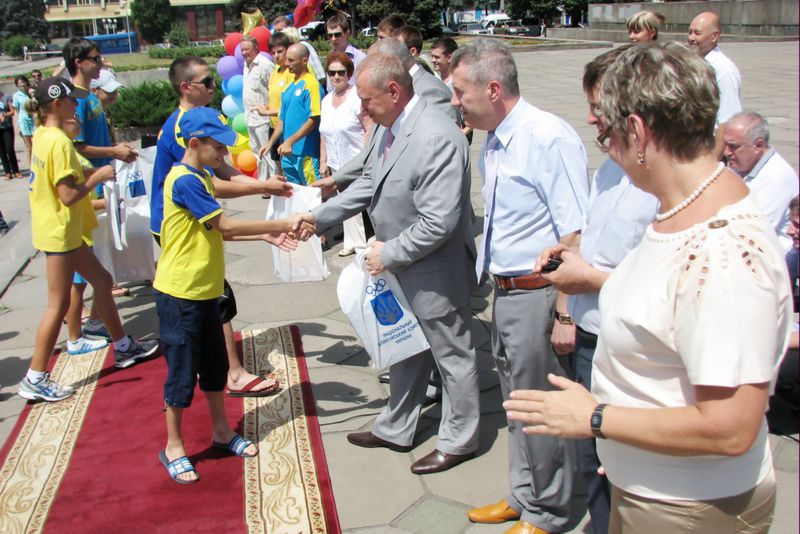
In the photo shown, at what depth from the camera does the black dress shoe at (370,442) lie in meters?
4.00

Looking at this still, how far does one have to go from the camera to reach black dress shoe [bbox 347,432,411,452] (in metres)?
4.00

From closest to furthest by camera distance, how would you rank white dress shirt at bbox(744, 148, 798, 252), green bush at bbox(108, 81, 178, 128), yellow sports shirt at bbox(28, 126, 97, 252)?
white dress shirt at bbox(744, 148, 798, 252) < yellow sports shirt at bbox(28, 126, 97, 252) < green bush at bbox(108, 81, 178, 128)

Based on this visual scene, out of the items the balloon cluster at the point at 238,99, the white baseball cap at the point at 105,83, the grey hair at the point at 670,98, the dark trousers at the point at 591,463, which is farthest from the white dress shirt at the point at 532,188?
the balloon cluster at the point at 238,99

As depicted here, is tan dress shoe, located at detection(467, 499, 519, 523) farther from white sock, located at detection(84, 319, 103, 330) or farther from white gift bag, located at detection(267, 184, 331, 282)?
white sock, located at detection(84, 319, 103, 330)

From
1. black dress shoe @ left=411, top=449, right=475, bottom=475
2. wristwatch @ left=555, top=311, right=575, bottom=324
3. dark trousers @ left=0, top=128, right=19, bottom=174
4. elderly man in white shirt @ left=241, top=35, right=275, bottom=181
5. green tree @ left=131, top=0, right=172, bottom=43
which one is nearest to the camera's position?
wristwatch @ left=555, top=311, right=575, bottom=324

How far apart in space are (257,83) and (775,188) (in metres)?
6.69

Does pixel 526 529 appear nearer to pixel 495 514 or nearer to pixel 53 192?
pixel 495 514

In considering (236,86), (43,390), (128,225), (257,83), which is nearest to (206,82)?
(128,225)

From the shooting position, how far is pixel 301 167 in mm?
7254

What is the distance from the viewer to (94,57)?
5.52 meters

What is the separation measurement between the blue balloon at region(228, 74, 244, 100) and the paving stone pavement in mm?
2410

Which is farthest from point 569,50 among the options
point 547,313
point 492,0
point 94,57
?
point 492,0

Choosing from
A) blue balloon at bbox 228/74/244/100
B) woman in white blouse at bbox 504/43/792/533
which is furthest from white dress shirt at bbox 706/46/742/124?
blue balloon at bbox 228/74/244/100

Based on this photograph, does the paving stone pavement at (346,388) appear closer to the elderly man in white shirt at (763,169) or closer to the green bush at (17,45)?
the elderly man in white shirt at (763,169)
